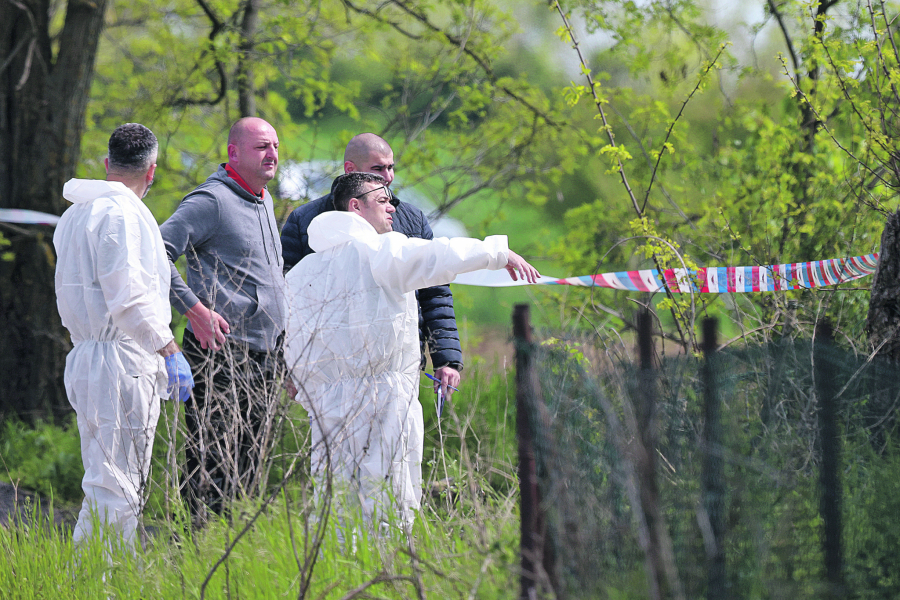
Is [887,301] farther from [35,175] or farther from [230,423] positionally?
[35,175]

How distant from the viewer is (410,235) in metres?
4.14

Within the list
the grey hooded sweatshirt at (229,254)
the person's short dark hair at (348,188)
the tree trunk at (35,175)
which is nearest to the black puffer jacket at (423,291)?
the grey hooded sweatshirt at (229,254)

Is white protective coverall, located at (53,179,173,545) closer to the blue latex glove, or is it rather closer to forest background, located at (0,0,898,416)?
the blue latex glove

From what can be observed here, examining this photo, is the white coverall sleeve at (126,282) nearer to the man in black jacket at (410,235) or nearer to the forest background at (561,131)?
the man in black jacket at (410,235)

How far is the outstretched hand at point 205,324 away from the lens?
3.75m

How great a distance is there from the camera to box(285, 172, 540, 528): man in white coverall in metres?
3.16

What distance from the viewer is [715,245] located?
559 centimetres

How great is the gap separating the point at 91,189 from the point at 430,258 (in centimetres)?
144

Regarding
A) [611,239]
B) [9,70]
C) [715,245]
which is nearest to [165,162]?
[9,70]

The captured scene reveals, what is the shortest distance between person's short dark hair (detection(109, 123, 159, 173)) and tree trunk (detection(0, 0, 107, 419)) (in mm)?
3659

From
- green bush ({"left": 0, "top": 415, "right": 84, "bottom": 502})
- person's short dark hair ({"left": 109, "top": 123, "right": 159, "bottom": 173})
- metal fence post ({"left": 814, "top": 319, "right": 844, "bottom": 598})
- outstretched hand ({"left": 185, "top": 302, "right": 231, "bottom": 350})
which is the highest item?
person's short dark hair ({"left": 109, "top": 123, "right": 159, "bottom": 173})

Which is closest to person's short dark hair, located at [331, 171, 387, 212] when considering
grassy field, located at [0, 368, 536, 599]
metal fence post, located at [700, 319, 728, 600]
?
grassy field, located at [0, 368, 536, 599]

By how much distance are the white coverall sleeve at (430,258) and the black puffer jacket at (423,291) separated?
505 millimetres

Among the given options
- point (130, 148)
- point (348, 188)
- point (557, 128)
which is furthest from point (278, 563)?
point (557, 128)
